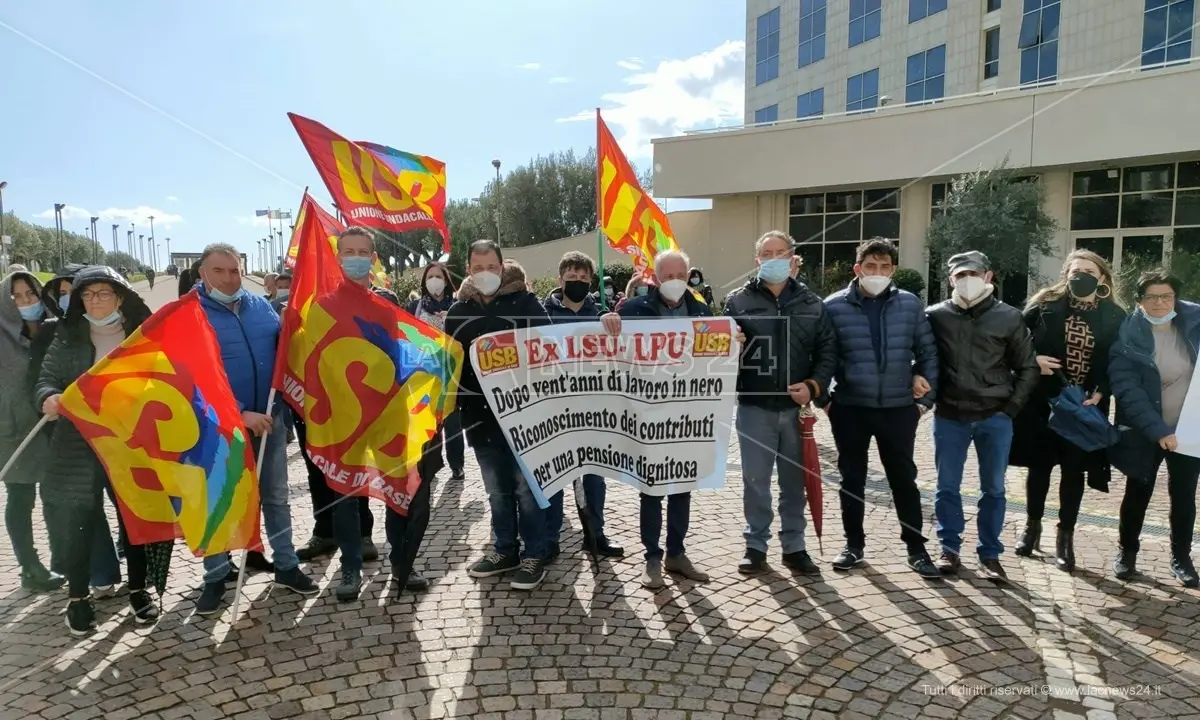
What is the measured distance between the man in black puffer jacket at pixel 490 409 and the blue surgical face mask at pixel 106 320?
1742 millimetres

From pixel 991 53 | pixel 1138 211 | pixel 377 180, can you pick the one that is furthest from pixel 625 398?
pixel 991 53

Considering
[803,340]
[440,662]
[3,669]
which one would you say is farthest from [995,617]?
[3,669]

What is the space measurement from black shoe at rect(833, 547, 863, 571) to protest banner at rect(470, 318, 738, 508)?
2.94 ft

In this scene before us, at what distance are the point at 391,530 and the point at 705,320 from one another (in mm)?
2181

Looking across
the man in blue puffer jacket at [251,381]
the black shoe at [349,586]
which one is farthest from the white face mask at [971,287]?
the man in blue puffer jacket at [251,381]

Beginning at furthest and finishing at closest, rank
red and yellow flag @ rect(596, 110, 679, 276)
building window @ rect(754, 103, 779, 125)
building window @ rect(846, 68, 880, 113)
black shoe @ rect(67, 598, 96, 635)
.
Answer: building window @ rect(754, 103, 779, 125) → building window @ rect(846, 68, 880, 113) → red and yellow flag @ rect(596, 110, 679, 276) → black shoe @ rect(67, 598, 96, 635)

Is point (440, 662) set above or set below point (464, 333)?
below

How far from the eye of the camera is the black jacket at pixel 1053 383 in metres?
4.57

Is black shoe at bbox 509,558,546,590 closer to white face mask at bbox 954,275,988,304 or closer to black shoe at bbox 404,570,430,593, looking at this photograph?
black shoe at bbox 404,570,430,593

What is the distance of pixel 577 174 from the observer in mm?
41531

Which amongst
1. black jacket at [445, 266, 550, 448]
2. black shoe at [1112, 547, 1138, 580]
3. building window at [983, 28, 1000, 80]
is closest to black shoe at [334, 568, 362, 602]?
black jacket at [445, 266, 550, 448]

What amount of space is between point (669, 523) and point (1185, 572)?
9.42 ft

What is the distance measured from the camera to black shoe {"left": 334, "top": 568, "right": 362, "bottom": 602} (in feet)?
14.0

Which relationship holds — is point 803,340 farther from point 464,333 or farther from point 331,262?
point 331,262
